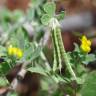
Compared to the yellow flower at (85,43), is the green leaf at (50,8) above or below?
above

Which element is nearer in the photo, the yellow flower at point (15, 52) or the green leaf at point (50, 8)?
the green leaf at point (50, 8)

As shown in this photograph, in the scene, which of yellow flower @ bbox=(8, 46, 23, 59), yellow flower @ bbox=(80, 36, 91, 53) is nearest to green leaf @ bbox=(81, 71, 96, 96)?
yellow flower @ bbox=(80, 36, 91, 53)

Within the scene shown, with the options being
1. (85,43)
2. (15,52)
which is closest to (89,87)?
(85,43)

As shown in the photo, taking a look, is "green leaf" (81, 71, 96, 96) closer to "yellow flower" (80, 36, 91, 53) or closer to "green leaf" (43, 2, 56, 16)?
"yellow flower" (80, 36, 91, 53)

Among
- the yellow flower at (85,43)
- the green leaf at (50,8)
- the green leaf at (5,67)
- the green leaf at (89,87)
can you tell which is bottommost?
the green leaf at (89,87)

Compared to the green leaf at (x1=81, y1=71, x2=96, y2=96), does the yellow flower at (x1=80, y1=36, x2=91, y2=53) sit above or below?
above

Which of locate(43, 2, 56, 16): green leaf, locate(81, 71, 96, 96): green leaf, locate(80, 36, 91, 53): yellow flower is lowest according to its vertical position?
locate(81, 71, 96, 96): green leaf

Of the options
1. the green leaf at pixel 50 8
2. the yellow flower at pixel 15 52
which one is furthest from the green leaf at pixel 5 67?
the green leaf at pixel 50 8

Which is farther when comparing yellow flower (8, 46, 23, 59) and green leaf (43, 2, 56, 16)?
yellow flower (8, 46, 23, 59)

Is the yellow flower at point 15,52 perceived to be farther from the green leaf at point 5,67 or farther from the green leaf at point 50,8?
the green leaf at point 50,8
